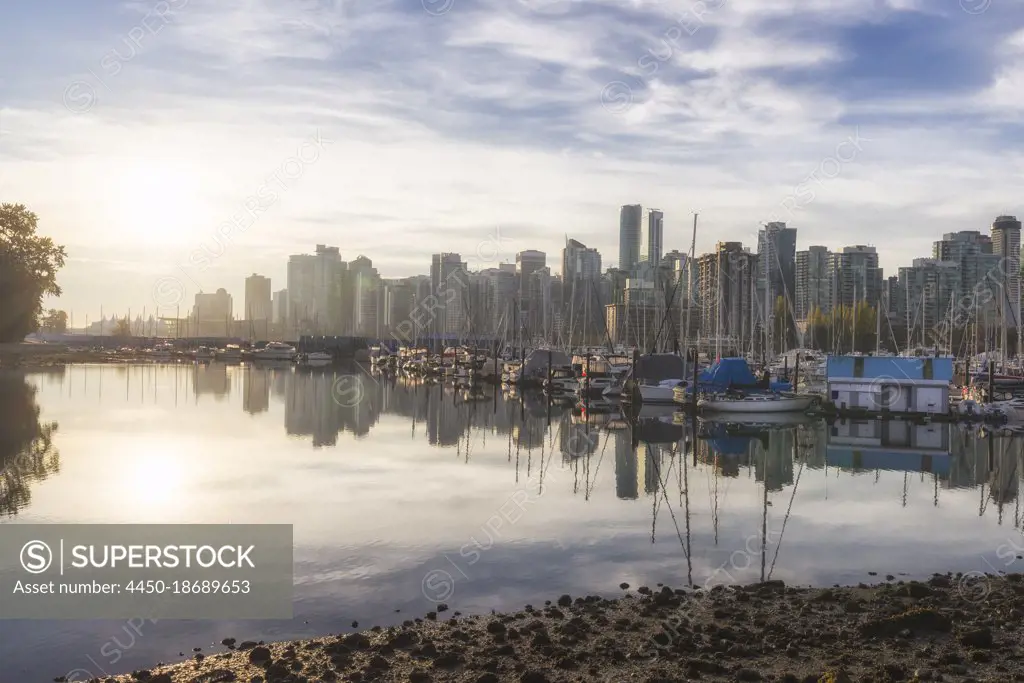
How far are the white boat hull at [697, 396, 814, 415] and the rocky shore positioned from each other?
134 feet

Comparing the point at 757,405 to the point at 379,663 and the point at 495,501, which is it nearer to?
the point at 495,501

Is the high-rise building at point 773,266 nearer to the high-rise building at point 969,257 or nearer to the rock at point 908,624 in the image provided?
the high-rise building at point 969,257

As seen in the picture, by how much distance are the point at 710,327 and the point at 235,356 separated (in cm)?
10506

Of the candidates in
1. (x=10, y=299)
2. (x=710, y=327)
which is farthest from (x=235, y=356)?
(x=710, y=327)

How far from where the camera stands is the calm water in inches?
715

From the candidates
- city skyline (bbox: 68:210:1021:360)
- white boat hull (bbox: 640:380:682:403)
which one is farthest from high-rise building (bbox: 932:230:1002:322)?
white boat hull (bbox: 640:380:682:403)

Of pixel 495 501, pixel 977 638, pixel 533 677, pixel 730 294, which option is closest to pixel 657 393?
pixel 495 501

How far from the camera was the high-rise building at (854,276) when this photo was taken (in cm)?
16362

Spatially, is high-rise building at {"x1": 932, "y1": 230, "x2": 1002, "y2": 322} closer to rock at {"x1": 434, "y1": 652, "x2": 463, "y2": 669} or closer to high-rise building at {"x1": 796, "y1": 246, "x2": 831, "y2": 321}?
high-rise building at {"x1": 796, "y1": 246, "x2": 831, "y2": 321}

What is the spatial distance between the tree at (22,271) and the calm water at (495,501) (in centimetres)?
5701

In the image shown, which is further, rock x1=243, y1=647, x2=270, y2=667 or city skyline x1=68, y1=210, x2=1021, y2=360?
city skyline x1=68, y1=210, x2=1021, y2=360

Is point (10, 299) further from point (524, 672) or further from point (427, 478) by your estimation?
point (524, 672)

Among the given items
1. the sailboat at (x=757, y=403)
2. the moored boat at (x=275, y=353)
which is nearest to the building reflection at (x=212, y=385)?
the sailboat at (x=757, y=403)

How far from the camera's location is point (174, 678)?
13195 mm
